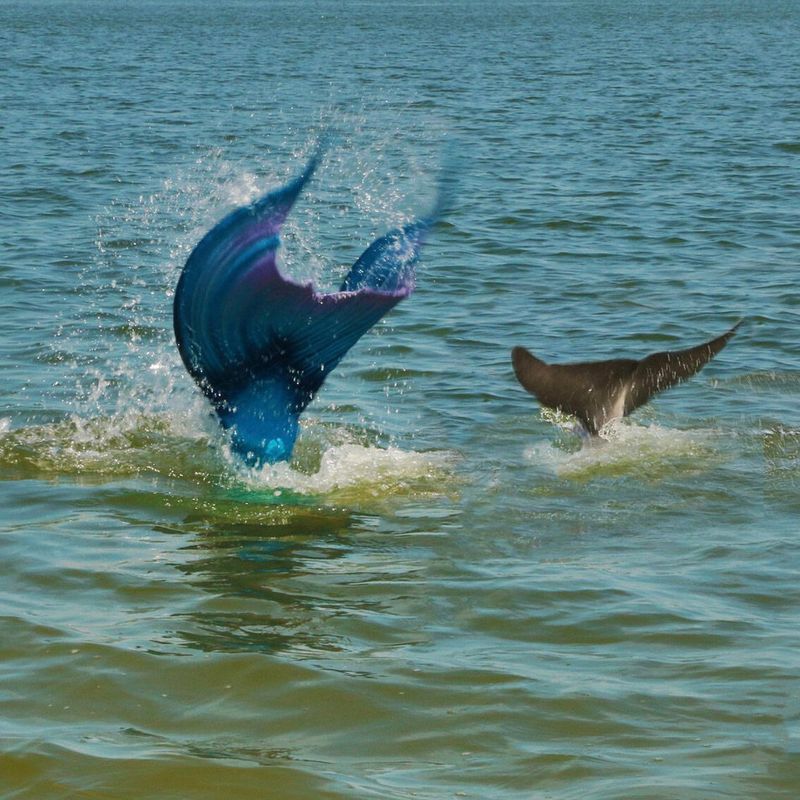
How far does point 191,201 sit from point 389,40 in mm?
36264

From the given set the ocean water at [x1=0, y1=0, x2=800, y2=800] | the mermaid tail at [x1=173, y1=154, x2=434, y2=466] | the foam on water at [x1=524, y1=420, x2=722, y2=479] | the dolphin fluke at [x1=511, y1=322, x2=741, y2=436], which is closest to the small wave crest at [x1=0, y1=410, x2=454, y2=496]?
the ocean water at [x1=0, y1=0, x2=800, y2=800]

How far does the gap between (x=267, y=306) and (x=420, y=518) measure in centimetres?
146

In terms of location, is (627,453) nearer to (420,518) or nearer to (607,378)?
(607,378)

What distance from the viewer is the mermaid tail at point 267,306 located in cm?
840

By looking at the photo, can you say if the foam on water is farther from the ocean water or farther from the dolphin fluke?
the dolphin fluke

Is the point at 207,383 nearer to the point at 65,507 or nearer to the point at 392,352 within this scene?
the point at 65,507

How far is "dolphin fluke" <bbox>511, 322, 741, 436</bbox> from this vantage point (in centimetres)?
898

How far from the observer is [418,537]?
8.37 metres

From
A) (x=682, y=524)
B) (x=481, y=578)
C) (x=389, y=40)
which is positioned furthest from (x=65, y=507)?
(x=389, y=40)

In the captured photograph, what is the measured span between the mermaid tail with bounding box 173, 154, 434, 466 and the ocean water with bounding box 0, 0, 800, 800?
0.71m

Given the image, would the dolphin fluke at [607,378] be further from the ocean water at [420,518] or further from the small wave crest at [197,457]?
the small wave crest at [197,457]

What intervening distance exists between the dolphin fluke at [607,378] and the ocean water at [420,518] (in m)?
0.47

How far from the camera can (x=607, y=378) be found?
30.2ft

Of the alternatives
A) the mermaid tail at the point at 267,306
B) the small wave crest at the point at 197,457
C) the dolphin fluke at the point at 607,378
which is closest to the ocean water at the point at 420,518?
the small wave crest at the point at 197,457
